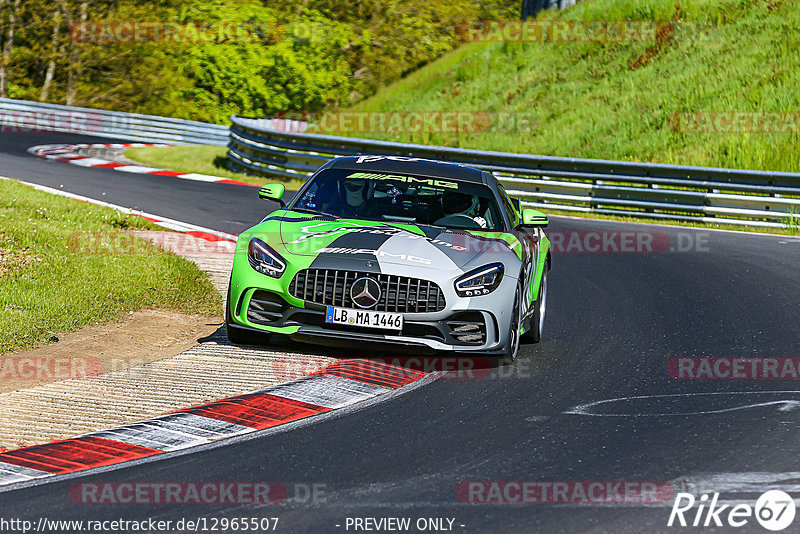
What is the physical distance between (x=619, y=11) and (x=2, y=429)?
2849cm

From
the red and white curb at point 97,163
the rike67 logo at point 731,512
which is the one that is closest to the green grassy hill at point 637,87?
the red and white curb at point 97,163

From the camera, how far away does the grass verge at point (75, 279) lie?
29.8 feet

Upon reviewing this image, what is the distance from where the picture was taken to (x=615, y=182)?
20734mm

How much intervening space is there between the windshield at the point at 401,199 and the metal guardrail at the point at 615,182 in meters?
10.7

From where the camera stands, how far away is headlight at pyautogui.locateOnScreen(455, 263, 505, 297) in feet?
25.8

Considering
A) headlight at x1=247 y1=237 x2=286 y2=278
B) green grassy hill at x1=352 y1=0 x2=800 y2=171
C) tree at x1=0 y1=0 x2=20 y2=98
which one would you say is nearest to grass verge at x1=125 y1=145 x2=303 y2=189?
green grassy hill at x1=352 y1=0 x2=800 y2=171

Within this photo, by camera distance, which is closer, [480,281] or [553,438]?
[553,438]

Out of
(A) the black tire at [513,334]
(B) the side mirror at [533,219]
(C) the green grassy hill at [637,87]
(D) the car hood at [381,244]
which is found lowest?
(A) the black tire at [513,334]

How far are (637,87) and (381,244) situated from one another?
22.0m

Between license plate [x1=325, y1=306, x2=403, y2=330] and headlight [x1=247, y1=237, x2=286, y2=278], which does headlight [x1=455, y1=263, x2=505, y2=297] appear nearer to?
license plate [x1=325, y1=306, x2=403, y2=330]

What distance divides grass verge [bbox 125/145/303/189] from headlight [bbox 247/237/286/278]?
1368 centimetres

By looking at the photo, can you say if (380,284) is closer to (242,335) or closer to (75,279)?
(242,335)

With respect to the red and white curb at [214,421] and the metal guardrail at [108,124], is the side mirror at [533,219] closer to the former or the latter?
the red and white curb at [214,421]

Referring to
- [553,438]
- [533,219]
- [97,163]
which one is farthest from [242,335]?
[97,163]
